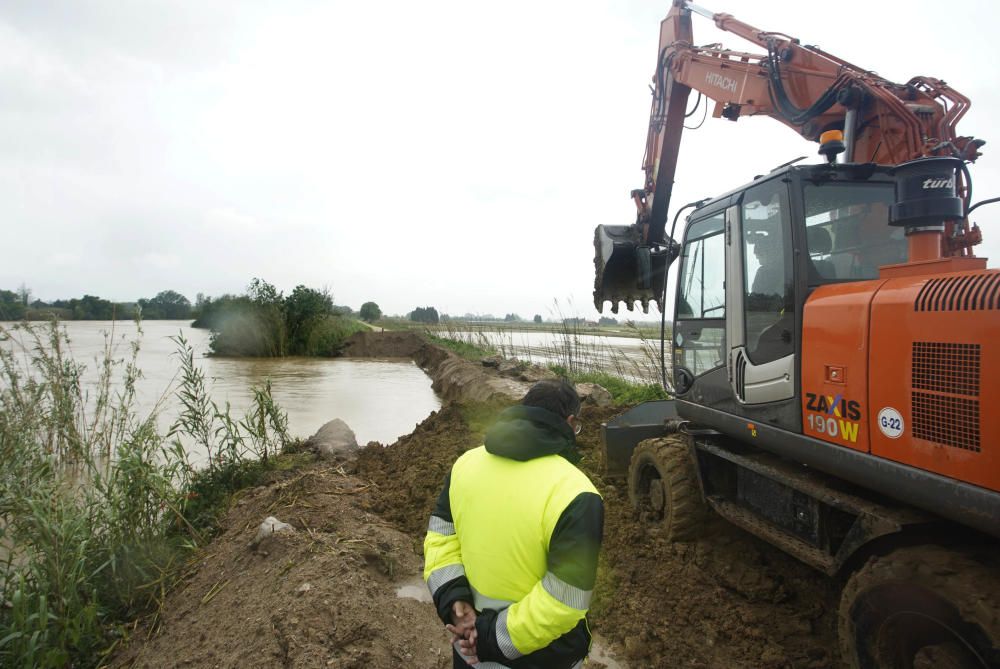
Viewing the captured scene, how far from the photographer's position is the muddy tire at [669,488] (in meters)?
4.28

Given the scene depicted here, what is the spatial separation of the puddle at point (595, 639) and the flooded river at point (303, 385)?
3594 millimetres

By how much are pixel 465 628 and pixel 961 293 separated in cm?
222

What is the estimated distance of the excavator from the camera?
222cm

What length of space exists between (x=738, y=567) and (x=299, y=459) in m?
5.64

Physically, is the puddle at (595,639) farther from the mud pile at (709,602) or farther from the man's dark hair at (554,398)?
the man's dark hair at (554,398)

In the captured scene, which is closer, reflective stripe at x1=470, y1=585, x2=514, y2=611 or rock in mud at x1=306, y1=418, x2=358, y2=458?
reflective stripe at x1=470, y1=585, x2=514, y2=611

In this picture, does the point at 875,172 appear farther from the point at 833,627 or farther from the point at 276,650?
the point at 276,650

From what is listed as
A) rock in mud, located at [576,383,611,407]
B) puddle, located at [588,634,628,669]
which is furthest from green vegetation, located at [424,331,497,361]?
puddle, located at [588,634,628,669]

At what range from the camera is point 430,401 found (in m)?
15.5

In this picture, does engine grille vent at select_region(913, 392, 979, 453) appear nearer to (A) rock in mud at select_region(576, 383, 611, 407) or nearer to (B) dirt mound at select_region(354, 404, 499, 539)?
(B) dirt mound at select_region(354, 404, 499, 539)

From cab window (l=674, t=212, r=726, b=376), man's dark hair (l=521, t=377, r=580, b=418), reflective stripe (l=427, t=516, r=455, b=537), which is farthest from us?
cab window (l=674, t=212, r=726, b=376)

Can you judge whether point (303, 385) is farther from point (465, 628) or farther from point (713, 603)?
point (465, 628)

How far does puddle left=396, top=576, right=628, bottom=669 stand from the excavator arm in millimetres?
2581

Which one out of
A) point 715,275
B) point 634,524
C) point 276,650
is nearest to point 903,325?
point 715,275
